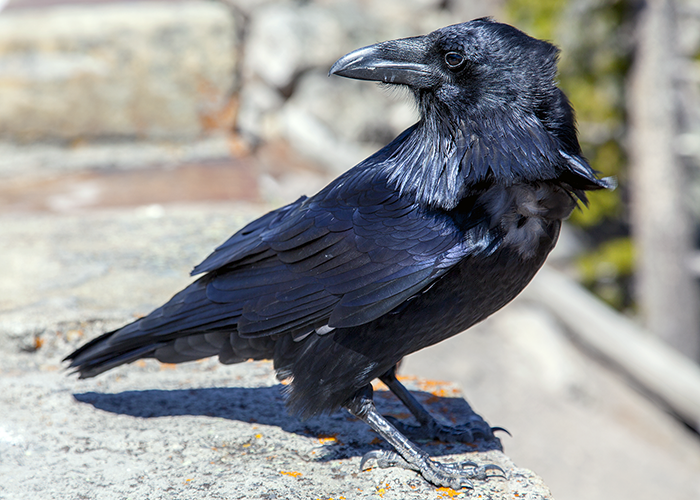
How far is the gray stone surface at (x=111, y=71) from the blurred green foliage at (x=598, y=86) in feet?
16.4

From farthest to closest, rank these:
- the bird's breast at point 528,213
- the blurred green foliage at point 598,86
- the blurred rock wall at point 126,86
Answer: the blurred green foliage at point 598,86
the blurred rock wall at point 126,86
the bird's breast at point 528,213

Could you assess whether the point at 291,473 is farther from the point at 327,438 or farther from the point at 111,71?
the point at 111,71

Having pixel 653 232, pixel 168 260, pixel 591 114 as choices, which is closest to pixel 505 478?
pixel 168 260

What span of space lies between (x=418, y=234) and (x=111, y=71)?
246 inches

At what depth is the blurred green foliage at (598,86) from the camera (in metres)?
9.47

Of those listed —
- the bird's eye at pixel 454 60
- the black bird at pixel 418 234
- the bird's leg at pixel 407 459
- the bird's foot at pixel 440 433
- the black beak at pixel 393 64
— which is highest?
the bird's eye at pixel 454 60

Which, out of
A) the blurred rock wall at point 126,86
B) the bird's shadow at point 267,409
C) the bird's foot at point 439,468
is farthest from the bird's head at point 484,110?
the blurred rock wall at point 126,86

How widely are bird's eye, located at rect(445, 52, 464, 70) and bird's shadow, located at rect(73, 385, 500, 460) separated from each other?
1333 mm

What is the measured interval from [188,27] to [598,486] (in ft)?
21.3

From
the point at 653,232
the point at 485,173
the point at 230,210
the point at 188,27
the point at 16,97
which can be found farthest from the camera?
the point at 653,232

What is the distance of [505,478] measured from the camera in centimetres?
226

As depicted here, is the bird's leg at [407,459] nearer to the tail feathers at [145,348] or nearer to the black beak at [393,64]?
the tail feathers at [145,348]

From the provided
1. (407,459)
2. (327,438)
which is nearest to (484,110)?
(407,459)

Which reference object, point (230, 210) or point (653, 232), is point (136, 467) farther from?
point (653, 232)
